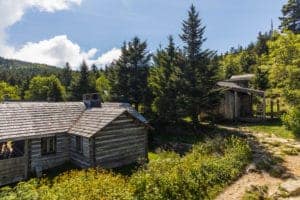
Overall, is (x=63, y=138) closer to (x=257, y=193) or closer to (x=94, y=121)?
(x=94, y=121)

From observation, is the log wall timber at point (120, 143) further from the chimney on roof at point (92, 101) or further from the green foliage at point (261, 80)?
the green foliage at point (261, 80)

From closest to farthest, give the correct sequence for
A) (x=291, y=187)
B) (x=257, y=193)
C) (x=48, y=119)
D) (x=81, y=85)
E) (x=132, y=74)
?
(x=257, y=193), (x=291, y=187), (x=48, y=119), (x=132, y=74), (x=81, y=85)

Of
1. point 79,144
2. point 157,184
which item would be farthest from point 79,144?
point 157,184

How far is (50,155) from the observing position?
59.6 feet

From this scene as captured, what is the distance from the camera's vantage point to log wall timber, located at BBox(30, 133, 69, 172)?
17172 millimetres

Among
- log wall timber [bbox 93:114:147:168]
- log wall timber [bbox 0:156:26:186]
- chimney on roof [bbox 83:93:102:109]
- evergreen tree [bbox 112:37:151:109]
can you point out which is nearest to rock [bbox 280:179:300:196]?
log wall timber [bbox 93:114:147:168]

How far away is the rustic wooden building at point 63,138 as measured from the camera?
16.6 m

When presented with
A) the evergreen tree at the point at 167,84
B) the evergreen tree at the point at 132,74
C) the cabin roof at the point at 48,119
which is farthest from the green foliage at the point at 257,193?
the evergreen tree at the point at 132,74

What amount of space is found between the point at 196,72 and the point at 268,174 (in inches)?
546

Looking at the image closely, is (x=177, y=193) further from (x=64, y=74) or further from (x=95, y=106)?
(x=64, y=74)

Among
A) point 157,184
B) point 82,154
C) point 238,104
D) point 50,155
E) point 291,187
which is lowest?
point 291,187

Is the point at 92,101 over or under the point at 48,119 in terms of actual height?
over

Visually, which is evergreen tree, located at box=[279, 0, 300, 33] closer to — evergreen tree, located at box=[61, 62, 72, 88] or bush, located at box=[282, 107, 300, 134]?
bush, located at box=[282, 107, 300, 134]

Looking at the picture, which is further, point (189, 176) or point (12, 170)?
point (12, 170)
